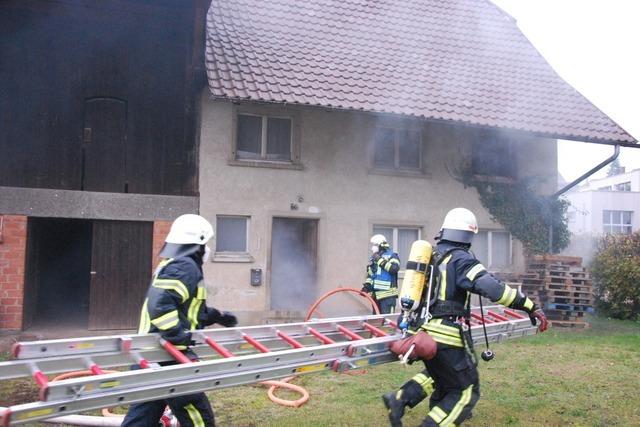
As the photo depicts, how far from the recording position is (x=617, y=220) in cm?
3062

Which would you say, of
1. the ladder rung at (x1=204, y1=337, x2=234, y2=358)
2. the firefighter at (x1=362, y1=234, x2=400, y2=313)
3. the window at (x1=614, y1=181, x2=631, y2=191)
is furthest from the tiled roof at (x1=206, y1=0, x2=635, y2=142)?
the window at (x1=614, y1=181, x2=631, y2=191)

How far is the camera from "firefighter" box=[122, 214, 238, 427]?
3242 millimetres

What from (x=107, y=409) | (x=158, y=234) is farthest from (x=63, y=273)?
(x=107, y=409)

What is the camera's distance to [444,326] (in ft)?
13.0

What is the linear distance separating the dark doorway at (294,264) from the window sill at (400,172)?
149 centimetres

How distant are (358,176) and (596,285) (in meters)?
6.04

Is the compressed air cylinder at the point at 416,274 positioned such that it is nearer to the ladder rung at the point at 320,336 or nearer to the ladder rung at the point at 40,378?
the ladder rung at the point at 320,336

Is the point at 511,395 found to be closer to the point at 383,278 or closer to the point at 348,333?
the point at 348,333

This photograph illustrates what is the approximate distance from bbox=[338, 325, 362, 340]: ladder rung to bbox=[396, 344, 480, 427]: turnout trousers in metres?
0.52

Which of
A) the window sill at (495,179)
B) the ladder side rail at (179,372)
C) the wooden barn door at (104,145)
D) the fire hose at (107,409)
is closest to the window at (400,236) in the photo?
the window sill at (495,179)

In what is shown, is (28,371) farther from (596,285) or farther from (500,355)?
(596,285)

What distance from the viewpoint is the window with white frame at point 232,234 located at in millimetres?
9180

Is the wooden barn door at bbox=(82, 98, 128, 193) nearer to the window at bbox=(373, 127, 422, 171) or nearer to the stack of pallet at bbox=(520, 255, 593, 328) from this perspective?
the window at bbox=(373, 127, 422, 171)

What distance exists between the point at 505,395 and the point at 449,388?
1.89 meters
